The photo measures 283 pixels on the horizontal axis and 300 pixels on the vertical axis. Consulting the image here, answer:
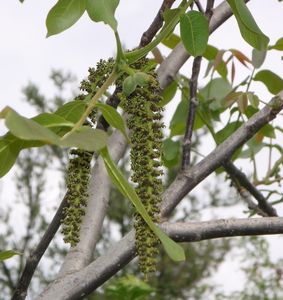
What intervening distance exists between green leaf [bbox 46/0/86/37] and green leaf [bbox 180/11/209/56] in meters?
0.13

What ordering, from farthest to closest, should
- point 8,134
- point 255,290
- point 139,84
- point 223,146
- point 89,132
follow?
point 255,290 → point 223,146 → point 139,84 → point 8,134 → point 89,132

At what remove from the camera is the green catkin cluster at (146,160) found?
0.78 meters

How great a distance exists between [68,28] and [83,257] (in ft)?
1.74

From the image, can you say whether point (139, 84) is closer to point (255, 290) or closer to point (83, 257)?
point (83, 257)

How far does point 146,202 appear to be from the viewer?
796mm

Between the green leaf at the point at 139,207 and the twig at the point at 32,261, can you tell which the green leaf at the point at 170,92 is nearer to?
the twig at the point at 32,261

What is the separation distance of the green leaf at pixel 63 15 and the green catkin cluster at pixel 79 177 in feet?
0.32

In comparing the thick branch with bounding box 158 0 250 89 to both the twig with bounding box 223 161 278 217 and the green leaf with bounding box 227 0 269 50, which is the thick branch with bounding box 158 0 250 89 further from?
the green leaf with bounding box 227 0 269 50

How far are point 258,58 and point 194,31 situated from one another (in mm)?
624

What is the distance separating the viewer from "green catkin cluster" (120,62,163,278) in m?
0.78

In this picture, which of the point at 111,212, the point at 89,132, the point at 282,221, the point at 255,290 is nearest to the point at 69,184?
the point at 89,132

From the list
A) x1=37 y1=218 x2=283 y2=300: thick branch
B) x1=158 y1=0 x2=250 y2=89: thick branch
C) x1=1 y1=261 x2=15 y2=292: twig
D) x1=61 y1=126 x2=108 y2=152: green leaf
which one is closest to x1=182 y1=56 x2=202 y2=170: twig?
x1=37 y1=218 x2=283 y2=300: thick branch

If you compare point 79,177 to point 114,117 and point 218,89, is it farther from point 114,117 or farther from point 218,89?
point 218,89

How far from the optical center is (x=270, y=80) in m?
1.47
